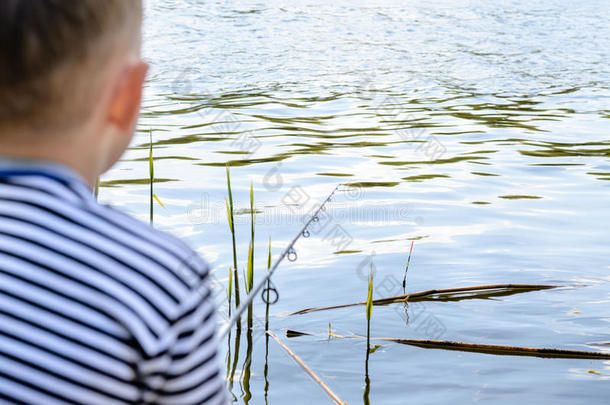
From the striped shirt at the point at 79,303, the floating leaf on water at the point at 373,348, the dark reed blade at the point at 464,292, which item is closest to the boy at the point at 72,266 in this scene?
the striped shirt at the point at 79,303

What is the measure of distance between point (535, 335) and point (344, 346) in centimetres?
92

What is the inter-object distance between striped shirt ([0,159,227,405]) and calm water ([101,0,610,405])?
2.37 metres

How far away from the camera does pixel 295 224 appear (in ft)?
18.4

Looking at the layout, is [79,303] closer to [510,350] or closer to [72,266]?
[72,266]

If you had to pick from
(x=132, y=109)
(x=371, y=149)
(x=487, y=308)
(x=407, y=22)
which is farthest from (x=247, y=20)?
(x=132, y=109)

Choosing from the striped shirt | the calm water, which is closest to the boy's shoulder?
the striped shirt

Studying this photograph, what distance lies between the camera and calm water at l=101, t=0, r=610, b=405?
3.60 metres

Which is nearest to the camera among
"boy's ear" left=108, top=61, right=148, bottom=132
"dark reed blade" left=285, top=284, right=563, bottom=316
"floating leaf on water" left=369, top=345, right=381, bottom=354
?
"boy's ear" left=108, top=61, right=148, bottom=132

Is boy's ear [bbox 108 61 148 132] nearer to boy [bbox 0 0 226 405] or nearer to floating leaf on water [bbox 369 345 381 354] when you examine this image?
boy [bbox 0 0 226 405]

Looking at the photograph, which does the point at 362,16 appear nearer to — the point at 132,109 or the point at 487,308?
the point at 487,308

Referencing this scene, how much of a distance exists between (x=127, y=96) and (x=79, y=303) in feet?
0.90

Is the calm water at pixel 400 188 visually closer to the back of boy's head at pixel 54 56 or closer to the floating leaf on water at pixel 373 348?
the floating leaf on water at pixel 373 348

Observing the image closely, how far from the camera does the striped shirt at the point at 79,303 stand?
0.94 m

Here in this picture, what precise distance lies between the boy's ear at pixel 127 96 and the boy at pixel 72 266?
0.04 m
